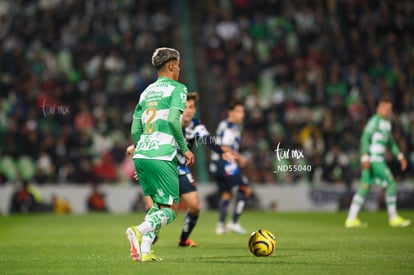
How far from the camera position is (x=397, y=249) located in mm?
12992

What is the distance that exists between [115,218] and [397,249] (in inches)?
469

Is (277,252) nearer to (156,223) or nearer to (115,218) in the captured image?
(156,223)

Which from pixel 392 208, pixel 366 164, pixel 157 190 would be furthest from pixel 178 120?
pixel 392 208

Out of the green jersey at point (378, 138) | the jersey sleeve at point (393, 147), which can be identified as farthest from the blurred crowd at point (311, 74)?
the jersey sleeve at point (393, 147)

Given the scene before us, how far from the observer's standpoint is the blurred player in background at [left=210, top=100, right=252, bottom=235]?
17859 mm

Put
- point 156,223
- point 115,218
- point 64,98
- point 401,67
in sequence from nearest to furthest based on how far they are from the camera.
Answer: point 156,223 < point 115,218 < point 64,98 < point 401,67

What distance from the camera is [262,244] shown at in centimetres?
1183

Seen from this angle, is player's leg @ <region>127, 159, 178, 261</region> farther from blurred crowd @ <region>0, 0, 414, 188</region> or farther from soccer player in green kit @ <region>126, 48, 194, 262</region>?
blurred crowd @ <region>0, 0, 414, 188</region>

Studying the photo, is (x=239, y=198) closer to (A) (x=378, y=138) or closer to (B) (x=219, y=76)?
(A) (x=378, y=138)

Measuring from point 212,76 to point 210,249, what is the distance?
18.5 meters

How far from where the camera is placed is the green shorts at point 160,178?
35.4ft

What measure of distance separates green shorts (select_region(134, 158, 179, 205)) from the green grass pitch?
79 cm

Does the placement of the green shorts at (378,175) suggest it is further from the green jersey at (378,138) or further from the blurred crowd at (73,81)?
the blurred crowd at (73,81)

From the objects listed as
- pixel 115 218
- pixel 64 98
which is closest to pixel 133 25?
pixel 64 98
